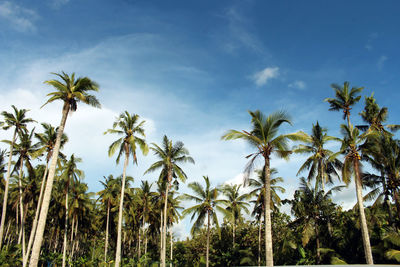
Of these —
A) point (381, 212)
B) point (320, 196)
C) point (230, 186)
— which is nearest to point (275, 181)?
point (320, 196)

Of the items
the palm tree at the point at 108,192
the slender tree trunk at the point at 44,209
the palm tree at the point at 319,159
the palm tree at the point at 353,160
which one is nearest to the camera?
the slender tree trunk at the point at 44,209

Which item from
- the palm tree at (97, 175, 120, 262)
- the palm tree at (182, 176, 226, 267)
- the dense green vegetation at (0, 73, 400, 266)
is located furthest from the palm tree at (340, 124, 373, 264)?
the palm tree at (97, 175, 120, 262)

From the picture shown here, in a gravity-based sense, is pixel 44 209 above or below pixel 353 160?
below

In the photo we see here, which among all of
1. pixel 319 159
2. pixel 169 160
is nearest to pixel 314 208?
pixel 319 159

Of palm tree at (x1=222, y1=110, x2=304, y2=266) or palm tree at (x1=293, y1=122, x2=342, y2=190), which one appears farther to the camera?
palm tree at (x1=293, y1=122, x2=342, y2=190)

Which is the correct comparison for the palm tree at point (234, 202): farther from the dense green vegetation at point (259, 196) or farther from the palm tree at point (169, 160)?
the palm tree at point (169, 160)

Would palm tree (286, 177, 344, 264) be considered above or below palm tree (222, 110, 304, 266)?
below

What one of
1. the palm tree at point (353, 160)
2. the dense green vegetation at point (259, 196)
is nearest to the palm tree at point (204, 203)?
the dense green vegetation at point (259, 196)

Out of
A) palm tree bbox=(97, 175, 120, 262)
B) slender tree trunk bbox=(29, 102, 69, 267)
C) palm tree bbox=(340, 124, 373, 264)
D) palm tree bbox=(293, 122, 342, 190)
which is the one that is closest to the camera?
slender tree trunk bbox=(29, 102, 69, 267)

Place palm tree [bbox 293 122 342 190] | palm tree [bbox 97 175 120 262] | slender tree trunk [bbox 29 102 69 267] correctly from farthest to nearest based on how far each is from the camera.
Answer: palm tree [bbox 97 175 120 262] < palm tree [bbox 293 122 342 190] < slender tree trunk [bbox 29 102 69 267]

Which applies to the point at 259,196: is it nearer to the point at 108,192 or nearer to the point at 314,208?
the point at 314,208

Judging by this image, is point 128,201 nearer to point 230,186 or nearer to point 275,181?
point 230,186

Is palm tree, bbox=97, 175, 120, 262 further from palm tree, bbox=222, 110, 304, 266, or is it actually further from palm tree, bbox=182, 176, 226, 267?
palm tree, bbox=222, 110, 304, 266

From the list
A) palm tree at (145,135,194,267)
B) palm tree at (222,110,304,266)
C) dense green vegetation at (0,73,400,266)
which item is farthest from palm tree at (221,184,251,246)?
palm tree at (222,110,304,266)
